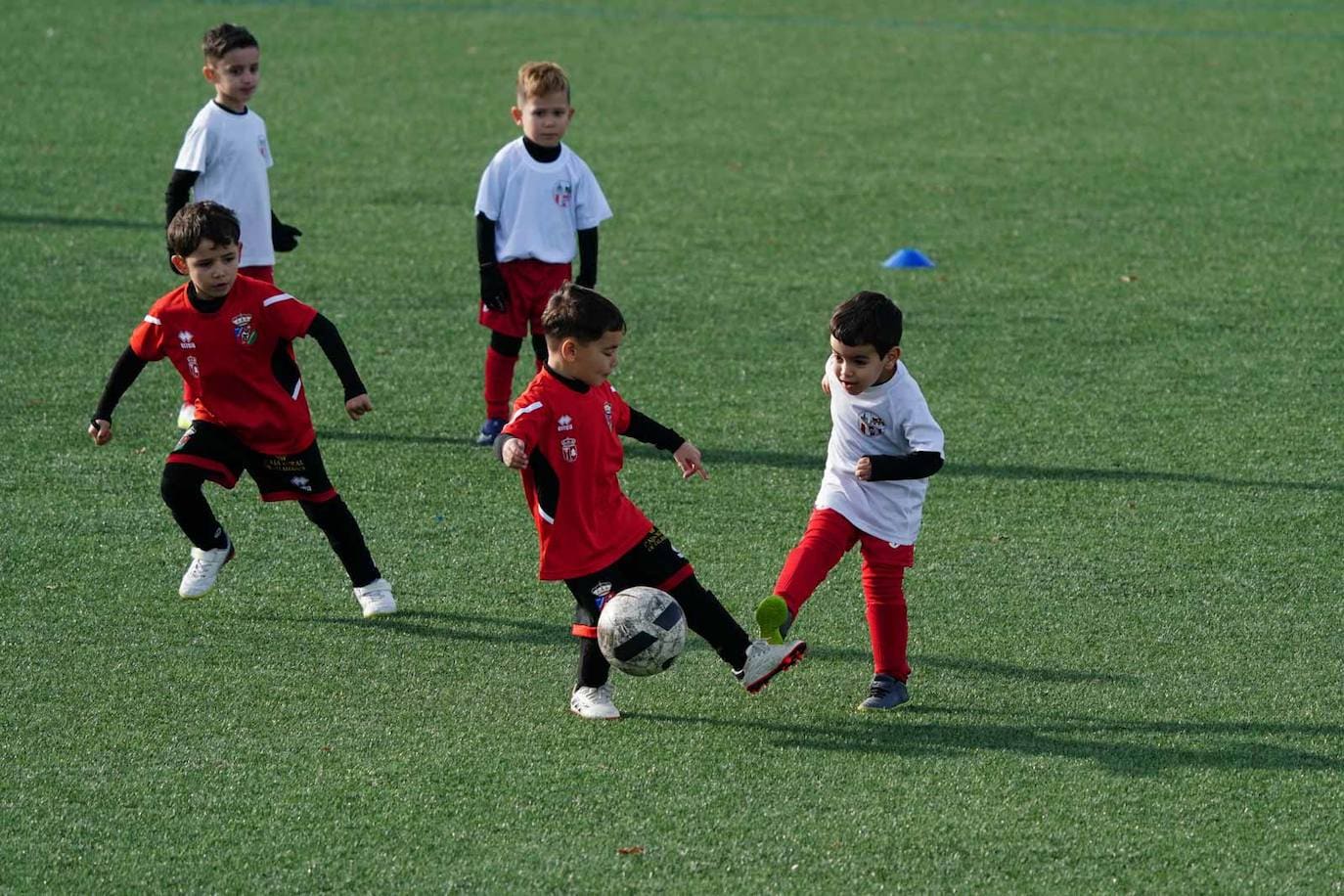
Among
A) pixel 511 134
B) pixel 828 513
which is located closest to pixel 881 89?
pixel 511 134

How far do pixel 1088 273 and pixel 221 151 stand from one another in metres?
5.38

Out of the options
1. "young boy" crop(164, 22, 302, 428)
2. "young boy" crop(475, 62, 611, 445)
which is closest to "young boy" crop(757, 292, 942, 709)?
"young boy" crop(475, 62, 611, 445)

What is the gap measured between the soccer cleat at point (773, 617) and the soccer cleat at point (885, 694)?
338mm

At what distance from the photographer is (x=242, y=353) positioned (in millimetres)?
5957

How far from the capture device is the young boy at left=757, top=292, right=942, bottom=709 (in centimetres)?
520

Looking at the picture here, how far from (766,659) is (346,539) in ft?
5.52

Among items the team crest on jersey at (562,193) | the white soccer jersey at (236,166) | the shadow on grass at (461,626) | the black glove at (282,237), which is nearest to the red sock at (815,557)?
the shadow on grass at (461,626)

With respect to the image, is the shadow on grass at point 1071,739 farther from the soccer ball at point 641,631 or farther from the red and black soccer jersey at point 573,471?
the red and black soccer jersey at point 573,471

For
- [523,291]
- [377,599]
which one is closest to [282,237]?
[523,291]

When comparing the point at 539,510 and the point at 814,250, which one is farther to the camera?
the point at 814,250

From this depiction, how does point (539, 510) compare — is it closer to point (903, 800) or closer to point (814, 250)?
point (903, 800)

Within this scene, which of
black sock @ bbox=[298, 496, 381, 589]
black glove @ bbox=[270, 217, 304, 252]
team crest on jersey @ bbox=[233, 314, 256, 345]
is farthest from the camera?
black glove @ bbox=[270, 217, 304, 252]

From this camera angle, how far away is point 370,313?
10008 millimetres

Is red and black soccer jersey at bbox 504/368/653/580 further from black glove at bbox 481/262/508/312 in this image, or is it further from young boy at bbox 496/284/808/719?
black glove at bbox 481/262/508/312
